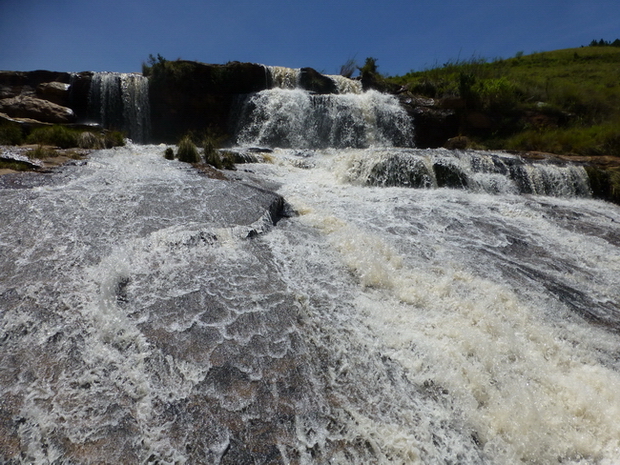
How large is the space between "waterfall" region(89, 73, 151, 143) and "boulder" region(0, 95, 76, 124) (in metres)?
1.72

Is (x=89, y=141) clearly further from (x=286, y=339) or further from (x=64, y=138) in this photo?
(x=286, y=339)

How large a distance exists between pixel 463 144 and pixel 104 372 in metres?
12.7

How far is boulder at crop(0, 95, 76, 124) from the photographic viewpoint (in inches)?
417

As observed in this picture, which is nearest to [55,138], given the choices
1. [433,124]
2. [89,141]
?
[89,141]

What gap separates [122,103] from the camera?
13344mm

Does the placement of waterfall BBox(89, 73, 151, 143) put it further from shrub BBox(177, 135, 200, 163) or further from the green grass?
shrub BBox(177, 135, 200, 163)

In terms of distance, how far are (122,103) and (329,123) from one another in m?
8.44

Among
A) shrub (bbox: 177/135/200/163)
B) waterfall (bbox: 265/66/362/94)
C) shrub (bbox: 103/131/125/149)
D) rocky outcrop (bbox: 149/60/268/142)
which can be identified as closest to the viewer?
shrub (bbox: 177/135/200/163)

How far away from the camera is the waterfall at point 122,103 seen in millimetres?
13070

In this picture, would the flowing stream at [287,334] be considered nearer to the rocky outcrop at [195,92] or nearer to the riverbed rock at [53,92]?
the rocky outcrop at [195,92]

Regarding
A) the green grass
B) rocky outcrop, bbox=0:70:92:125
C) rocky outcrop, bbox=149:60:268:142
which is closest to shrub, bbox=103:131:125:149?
the green grass

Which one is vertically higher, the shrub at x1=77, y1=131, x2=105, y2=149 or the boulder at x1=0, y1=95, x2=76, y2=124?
the boulder at x1=0, y1=95, x2=76, y2=124

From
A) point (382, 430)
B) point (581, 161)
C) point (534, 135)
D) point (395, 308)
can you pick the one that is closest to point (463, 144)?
point (534, 135)

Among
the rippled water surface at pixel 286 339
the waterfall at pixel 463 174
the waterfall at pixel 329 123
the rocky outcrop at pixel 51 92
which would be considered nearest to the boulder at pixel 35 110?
the rocky outcrop at pixel 51 92
